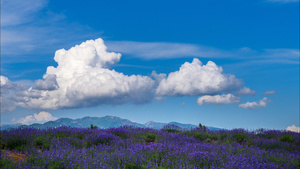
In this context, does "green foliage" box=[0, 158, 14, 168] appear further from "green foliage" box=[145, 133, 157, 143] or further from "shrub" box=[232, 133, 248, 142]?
"shrub" box=[232, 133, 248, 142]

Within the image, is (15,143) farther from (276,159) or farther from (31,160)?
(276,159)

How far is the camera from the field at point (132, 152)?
4.52m

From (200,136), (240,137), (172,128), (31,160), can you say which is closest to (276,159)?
(200,136)

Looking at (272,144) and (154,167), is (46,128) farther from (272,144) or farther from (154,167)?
(272,144)

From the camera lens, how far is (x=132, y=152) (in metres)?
5.04

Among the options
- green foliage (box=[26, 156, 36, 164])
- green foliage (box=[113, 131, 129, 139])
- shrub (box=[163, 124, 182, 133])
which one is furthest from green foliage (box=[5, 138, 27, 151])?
shrub (box=[163, 124, 182, 133])

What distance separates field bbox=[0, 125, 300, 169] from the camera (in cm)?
452

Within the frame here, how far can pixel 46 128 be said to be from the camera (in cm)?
830

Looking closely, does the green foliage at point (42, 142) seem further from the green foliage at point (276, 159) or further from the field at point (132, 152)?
the green foliage at point (276, 159)

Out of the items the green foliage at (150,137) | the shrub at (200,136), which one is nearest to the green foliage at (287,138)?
the shrub at (200,136)

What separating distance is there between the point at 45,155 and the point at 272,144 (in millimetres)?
6498

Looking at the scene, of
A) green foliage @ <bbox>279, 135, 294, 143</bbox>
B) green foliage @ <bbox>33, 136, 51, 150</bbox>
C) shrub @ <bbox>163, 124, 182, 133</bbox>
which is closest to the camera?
green foliage @ <bbox>33, 136, 51, 150</bbox>

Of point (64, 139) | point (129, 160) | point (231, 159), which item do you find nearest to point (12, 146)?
point (64, 139)

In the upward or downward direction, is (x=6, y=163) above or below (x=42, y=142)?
below
